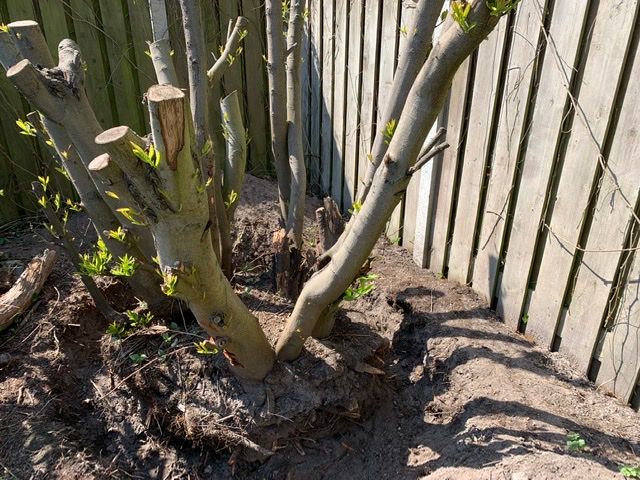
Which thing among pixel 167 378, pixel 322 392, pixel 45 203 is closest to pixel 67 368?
pixel 167 378

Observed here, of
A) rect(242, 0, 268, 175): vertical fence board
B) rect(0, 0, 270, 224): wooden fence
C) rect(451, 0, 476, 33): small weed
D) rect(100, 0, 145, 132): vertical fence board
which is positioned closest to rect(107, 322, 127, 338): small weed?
rect(0, 0, 270, 224): wooden fence

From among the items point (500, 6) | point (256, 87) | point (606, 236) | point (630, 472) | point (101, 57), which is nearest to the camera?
point (500, 6)

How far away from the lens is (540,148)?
8.32 feet

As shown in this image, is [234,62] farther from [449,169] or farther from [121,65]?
[449,169]

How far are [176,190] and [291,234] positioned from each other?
1428 mm

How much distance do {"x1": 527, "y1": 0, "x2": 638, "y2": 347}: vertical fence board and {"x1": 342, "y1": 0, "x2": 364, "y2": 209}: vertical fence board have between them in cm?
176

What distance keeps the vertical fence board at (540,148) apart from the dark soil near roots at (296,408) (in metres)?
0.29

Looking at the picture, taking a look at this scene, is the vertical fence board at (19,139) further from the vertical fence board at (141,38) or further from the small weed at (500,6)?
the small weed at (500,6)

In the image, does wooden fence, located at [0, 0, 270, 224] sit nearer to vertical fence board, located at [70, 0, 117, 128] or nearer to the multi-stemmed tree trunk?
vertical fence board, located at [70, 0, 117, 128]

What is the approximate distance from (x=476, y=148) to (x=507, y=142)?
229 millimetres

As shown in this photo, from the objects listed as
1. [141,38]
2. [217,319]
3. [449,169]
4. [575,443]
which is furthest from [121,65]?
[575,443]

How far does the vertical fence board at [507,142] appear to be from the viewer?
2488mm

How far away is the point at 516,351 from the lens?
2736 mm

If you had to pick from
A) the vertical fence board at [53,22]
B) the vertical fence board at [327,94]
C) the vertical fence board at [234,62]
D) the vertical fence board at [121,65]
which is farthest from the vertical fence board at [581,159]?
the vertical fence board at [53,22]
